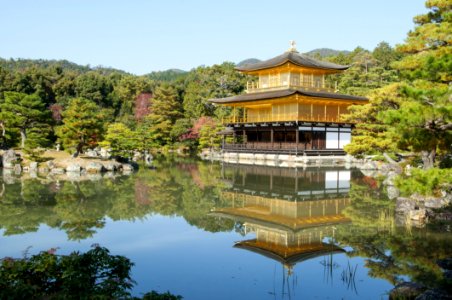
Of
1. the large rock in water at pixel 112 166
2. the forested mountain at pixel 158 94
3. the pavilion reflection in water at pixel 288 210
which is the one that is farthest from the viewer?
the forested mountain at pixel 158 94

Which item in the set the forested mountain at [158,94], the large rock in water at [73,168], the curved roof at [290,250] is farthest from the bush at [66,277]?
the forested mountain at [158,94]

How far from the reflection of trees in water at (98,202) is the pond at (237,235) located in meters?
0.04

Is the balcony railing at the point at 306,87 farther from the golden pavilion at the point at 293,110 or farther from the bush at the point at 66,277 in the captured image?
the bush at the point at 66,277

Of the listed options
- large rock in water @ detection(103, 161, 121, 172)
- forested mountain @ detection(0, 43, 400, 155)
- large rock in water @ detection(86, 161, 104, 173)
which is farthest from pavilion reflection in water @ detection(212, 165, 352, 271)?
forested mountain @ detection(0, 43, 400, 155)

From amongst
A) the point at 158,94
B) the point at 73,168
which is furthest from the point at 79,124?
the point at 158,94

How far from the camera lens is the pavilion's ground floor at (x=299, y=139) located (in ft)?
→ 101

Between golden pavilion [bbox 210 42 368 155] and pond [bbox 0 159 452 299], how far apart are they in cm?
1294

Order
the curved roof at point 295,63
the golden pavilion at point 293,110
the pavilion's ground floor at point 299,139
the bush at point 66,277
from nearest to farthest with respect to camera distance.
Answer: the bush at point 66,277, the pavilion's ground floor at point 299,139, the golden pavilion at point 293,110, the curved roof at point 295,63

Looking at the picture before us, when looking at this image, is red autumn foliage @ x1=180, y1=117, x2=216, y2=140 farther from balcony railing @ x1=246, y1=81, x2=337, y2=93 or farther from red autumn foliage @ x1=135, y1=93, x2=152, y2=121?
red autumn foliage @ x1=135, y1=93, x2=152, y2=121

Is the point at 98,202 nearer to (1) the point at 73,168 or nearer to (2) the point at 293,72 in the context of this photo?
(1) the point at 73,168

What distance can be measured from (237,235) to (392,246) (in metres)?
3.57

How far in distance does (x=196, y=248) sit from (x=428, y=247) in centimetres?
480

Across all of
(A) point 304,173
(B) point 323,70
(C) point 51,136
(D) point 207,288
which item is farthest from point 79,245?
(B) point 323,70

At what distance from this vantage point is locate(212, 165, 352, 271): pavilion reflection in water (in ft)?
30.0
